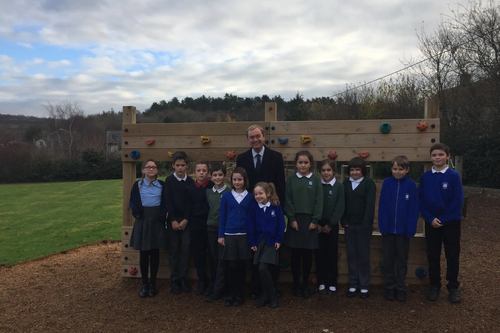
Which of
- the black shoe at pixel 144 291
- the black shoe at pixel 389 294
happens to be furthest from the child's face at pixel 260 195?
the black shoe at pixel 144 291

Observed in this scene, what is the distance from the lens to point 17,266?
641 centimetres

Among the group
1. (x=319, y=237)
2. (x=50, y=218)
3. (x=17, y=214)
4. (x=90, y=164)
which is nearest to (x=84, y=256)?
(x=319, y=237)

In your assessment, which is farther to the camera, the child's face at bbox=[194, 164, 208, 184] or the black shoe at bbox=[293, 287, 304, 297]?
the child's face at bbox=[194, 164, 208, 184]

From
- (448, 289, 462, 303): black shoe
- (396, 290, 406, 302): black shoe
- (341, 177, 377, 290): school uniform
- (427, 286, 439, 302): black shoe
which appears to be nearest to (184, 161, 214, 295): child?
(341, 177, 377, 290): school uniform

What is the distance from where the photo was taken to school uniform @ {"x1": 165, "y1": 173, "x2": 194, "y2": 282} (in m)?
4.70

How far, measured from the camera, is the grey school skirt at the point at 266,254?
420cm

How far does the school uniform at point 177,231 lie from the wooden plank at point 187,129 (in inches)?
31.5

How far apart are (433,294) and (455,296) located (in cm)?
22

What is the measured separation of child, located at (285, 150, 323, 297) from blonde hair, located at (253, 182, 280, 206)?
252 mm

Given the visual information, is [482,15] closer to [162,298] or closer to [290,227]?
[290,227]

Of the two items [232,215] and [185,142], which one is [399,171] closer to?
[232,215]

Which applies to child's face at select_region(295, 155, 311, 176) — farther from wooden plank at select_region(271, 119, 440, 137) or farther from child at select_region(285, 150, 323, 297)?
wooden plank at select_region(271, 119, 440, 137)

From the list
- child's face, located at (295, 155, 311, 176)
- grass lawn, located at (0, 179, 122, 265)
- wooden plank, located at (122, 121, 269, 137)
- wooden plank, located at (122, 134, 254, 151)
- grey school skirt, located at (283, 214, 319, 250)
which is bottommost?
grass lawn, located at (0, 179, 122, 265)

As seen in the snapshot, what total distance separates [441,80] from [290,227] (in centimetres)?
1414
